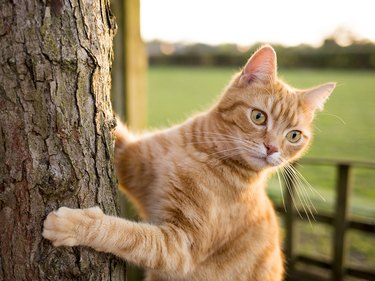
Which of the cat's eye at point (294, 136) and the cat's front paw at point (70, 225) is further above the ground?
the cat's eye at point (294, 136)

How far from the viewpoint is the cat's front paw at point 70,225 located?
147 cm

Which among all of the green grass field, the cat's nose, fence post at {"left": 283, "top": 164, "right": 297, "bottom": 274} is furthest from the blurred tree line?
the cat's nose

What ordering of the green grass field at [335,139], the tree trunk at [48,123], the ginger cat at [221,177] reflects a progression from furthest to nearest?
the green grass field at [335,139] < the ginger cat at [221,177] < the tree trunk at [48,123]

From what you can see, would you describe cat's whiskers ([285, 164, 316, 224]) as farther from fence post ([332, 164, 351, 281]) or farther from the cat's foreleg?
the cat's foreleg

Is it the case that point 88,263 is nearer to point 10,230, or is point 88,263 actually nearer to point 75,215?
point 75,215

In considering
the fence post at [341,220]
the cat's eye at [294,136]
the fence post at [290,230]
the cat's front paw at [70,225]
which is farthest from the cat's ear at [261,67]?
the fence post at [290,230]

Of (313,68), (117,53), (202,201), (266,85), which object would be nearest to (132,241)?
(202,201)

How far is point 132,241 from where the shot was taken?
1802 mm

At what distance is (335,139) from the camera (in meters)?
10.0

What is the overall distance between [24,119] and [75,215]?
0.43 metres

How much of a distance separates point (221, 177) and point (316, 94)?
78cm

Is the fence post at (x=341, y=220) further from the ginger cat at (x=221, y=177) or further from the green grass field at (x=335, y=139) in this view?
the ginger cat at (x=221, y=177)

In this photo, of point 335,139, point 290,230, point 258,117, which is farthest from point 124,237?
point 335,139

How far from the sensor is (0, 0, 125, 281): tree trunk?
1356mm
